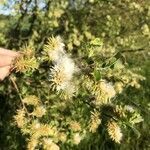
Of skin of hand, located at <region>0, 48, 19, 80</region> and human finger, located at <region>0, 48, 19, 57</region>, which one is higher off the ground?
human finger, located at <region>0, 48, 19, 57</region>

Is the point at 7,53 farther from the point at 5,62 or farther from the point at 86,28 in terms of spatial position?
the point at 86,28

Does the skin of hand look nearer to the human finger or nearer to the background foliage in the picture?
the human finger

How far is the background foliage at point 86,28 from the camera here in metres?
5.70

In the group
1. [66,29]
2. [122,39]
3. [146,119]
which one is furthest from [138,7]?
[146,119]

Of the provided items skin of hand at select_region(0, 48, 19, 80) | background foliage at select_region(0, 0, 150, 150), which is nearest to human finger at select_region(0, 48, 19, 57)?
skin of hand at select_region(0, 48, 19, 80)

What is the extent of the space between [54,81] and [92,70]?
0.17 m

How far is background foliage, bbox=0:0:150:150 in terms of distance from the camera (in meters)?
5.70

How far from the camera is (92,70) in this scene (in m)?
2.32

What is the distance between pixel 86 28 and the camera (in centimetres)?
625

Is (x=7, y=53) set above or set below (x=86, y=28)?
below

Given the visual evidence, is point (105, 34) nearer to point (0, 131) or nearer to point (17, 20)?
point (17, 20)

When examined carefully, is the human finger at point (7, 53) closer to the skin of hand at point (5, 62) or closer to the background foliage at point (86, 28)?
the skin of hand at point (5, 62)

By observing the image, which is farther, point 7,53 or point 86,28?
point 86,28

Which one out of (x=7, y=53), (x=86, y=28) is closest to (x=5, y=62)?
(x=7, y=53)
